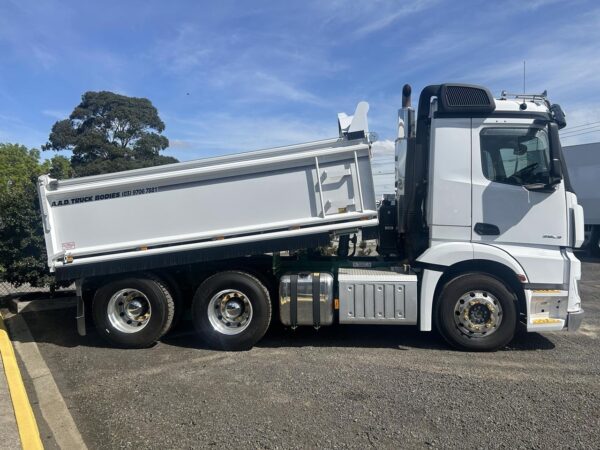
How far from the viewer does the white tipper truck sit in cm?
561

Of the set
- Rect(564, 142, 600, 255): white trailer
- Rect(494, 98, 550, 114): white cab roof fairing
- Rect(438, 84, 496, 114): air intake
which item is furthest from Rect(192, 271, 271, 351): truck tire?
Rect(564, 142, 600, 255): white trailer

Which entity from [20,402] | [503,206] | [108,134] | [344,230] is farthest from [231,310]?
[108,134]

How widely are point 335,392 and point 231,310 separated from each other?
2.01 m

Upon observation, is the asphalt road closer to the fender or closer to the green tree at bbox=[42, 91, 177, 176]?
the fender

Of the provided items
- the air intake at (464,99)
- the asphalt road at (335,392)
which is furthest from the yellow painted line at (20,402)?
the air intake at (464,99)

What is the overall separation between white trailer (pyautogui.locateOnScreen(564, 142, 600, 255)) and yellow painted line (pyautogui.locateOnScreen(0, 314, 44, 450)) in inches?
653

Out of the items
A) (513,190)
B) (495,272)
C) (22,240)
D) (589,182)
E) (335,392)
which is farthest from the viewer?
(589,182)

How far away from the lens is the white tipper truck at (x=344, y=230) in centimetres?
561

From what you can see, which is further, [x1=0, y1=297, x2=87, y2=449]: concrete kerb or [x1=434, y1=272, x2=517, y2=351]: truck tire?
[x1=434, y1=272, x2=517, y2=351]: truck tire

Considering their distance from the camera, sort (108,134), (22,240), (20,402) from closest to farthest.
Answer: (20,402), (22,240), (108,134)

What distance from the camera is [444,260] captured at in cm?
570

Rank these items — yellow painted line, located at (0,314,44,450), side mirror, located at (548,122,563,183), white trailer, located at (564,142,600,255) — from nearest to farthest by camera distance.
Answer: yellow painted line, located at (0,314,44,450), side mirror, located at (548,122,563,183), white trailer, located at (564,142,600,255)

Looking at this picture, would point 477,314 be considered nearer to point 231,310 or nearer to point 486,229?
point 486,229

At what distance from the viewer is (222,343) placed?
19.5 feet
